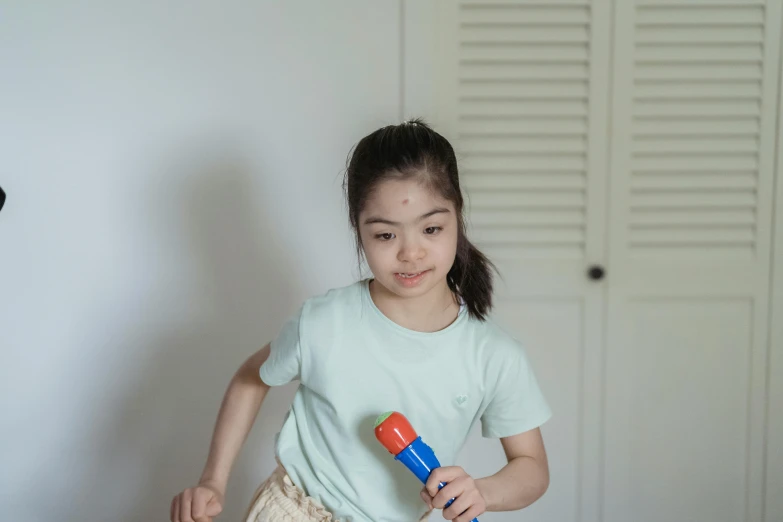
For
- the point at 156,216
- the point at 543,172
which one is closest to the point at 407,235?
the point at 543,172

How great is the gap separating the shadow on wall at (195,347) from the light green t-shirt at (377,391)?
1.66 feet

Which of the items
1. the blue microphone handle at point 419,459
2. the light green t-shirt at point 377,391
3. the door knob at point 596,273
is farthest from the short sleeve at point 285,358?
the door knob at point 596,273

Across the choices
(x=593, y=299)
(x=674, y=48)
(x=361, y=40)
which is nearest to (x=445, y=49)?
(x=361, y=40)

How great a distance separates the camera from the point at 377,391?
114 cm

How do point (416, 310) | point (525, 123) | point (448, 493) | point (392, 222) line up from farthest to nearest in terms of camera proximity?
point (525, 123)
point (416, 310)
point (392, 222)
point (448, 493)

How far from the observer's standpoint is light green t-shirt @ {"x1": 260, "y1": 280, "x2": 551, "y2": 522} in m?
1.14

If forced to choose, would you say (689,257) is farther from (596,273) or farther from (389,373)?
(389,373)

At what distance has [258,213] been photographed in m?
1.64

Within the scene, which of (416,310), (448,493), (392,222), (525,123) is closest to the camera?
(448,493)

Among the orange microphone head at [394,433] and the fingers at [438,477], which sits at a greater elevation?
the orange microphone head at [394,433]

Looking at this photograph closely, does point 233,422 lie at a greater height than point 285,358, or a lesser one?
lesser

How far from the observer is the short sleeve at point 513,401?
116 centimetres

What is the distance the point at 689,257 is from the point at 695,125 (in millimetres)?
274

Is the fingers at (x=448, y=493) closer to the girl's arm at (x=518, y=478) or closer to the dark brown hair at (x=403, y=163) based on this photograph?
the girl's arm at (x=518, y=478)
